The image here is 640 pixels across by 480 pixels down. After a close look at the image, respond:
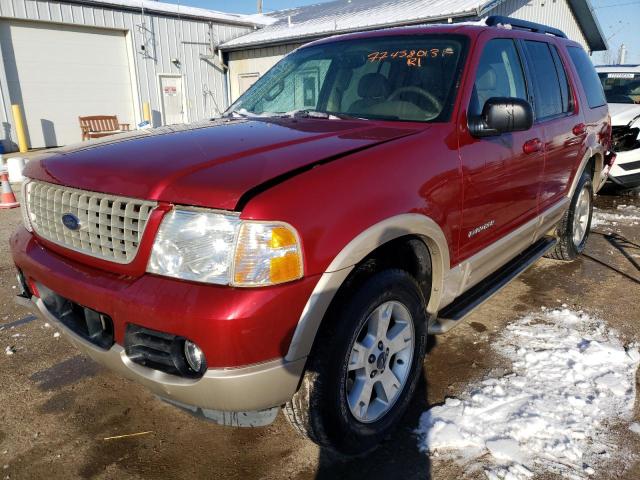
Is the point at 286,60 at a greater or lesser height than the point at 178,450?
greater

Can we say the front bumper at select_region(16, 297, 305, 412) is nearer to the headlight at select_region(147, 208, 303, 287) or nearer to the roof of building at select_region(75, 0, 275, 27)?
the headlight at select_region(147, 208, 303, 287)

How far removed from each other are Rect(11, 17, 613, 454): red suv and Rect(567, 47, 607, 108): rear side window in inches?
56.4

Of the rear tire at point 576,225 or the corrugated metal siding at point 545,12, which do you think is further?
the corrugated metal siding at point 545,12

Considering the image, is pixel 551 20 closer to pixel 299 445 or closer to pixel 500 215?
pixel 500 215

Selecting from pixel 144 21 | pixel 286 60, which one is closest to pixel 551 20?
pixel 144 21

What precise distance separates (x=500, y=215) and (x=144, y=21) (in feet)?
51.6

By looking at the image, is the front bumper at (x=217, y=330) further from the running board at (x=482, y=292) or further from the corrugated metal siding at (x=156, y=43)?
the corrugated metal siding at (x=156, y=43)

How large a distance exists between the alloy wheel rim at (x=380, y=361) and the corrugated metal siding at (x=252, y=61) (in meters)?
14.6

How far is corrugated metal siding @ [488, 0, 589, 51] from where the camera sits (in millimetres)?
13145

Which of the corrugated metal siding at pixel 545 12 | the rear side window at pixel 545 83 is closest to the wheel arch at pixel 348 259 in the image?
the rear side window at pixel 545 83

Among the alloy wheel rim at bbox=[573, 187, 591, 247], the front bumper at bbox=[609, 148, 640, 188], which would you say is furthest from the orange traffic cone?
the front bumper at bbox=[609, 148, 640, 188]

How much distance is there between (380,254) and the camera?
2.31m

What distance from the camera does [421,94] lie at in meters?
2.89

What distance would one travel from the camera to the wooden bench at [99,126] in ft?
48.1
